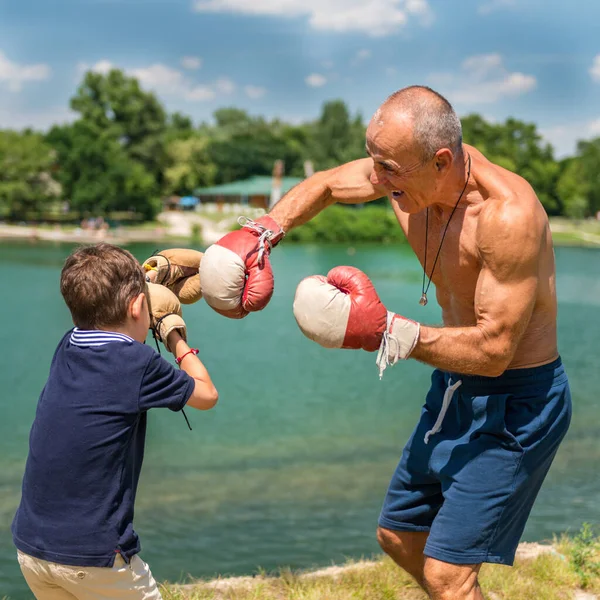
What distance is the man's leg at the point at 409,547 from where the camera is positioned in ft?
10.8

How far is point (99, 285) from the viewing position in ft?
7.88

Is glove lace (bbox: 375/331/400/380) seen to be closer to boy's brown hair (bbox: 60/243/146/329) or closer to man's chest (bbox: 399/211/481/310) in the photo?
man's chest (bbox: 399/211/481/310)

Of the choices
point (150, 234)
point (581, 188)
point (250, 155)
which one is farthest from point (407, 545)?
point (250, 155)

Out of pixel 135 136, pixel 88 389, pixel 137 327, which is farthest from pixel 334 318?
pixel 135 136

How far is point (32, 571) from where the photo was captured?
96.2 inches

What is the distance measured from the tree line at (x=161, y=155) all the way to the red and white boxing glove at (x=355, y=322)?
55.1 m

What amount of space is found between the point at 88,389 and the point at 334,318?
0.81m

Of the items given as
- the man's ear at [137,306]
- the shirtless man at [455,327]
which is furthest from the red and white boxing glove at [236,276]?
the man's ear at [137,306]

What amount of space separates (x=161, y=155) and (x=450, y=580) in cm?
7607

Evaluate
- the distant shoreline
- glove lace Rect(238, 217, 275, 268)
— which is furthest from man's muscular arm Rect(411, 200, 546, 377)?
the distant shoreline

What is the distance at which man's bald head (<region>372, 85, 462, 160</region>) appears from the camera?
267 cm

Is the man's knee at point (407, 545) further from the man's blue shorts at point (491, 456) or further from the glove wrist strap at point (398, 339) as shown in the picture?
the glove wrist strap at point (398, 339)

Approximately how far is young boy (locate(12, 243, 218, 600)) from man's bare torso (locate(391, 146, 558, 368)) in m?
1.16

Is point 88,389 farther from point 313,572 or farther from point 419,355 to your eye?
point 313,572
